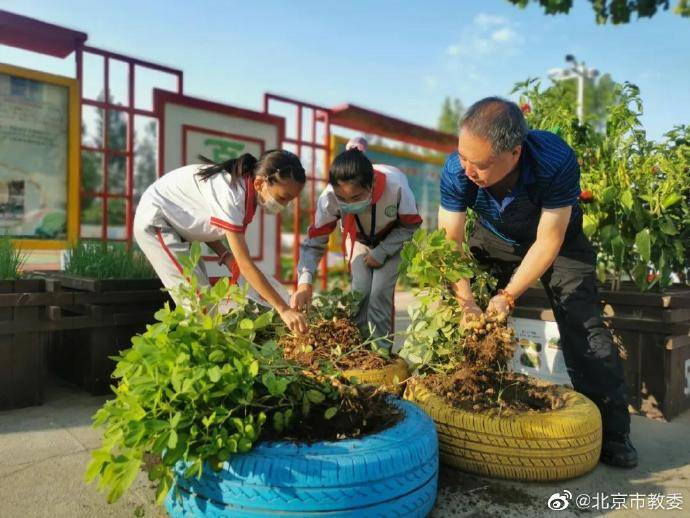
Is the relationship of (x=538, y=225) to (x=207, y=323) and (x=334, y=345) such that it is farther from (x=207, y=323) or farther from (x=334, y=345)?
(x=207, y=323)

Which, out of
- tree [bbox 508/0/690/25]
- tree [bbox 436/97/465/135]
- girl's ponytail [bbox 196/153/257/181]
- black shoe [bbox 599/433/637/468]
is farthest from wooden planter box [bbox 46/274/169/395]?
tree [bbox 436/97/465/135]

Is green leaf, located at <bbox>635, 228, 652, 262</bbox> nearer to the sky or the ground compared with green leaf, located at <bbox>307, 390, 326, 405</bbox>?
nearer to the sky

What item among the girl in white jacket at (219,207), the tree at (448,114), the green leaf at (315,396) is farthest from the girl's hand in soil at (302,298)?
the tree at (448,114)

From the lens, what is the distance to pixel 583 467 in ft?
7.59

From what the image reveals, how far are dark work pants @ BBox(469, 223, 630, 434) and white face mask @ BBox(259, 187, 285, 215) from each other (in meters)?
1.36

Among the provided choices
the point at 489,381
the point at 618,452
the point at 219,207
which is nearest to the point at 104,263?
the point at 219,207

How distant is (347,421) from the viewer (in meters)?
1.96

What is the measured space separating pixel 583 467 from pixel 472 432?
53cm

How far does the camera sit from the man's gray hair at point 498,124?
216cm

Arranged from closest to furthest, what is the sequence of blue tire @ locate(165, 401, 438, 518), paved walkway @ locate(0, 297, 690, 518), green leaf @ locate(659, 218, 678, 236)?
blue tire @ locate(165, 401, 438, 518) → paved walkway @ locate(0, 297, 690, 518) → green leaf @ locate(659, 218, 678, 236)

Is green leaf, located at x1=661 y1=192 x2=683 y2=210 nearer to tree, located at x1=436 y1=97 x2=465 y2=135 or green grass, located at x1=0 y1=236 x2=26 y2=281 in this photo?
green grass, located at x1=0 y1=236 x2=26 y2=281

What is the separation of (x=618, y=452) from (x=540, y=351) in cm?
116

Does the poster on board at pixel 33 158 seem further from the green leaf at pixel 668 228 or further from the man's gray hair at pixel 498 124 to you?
the green leaf at pixel 668 228

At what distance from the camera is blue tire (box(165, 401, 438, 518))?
1.60 meters
